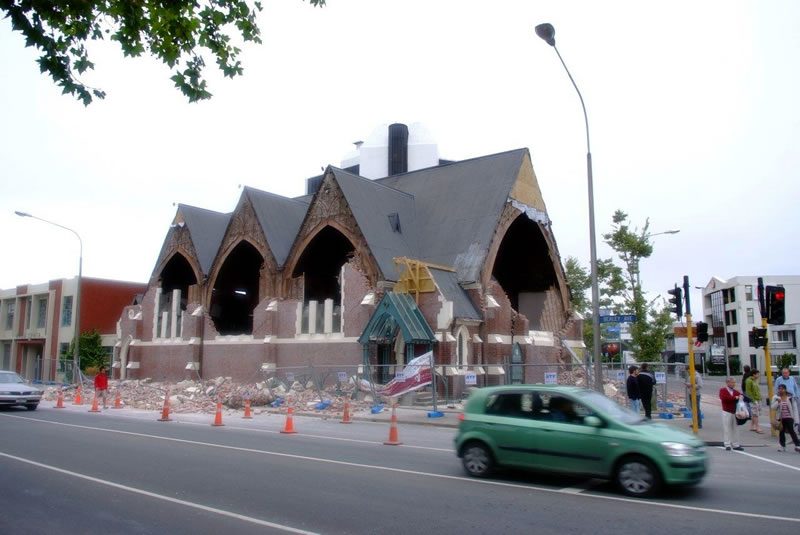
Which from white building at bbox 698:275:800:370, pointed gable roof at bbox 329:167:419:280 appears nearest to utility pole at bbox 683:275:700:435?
pointed gable roof at bbox 329:167:419:280

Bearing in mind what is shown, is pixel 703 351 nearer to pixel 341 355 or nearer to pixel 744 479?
pixel 341 355

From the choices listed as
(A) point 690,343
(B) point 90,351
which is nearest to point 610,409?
(A) point 690,343

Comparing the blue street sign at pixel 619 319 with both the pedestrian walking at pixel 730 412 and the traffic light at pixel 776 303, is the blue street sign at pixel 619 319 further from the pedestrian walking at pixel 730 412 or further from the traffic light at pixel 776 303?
the pedestrian walking at pixel 730 412

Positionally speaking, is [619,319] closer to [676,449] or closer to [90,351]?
[676,449]

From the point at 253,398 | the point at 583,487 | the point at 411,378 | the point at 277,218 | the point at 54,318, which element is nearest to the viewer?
the point at 583,487

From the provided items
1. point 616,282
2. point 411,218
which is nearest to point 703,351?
point 616,282

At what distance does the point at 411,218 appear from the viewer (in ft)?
120

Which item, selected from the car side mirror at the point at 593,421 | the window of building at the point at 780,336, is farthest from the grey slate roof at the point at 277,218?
the window of building at the point at 780,336

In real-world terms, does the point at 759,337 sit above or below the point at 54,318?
below

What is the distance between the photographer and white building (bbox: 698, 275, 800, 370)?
73312 mm

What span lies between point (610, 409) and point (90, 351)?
45.4 metres

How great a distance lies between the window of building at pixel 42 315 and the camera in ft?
175

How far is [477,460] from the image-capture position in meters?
10.5

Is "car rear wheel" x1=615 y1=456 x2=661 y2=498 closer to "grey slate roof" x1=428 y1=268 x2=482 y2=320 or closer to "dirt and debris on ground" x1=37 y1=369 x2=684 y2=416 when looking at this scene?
"dirt and debris on ground" x1=37 y1=369 x2=684 y2=416
